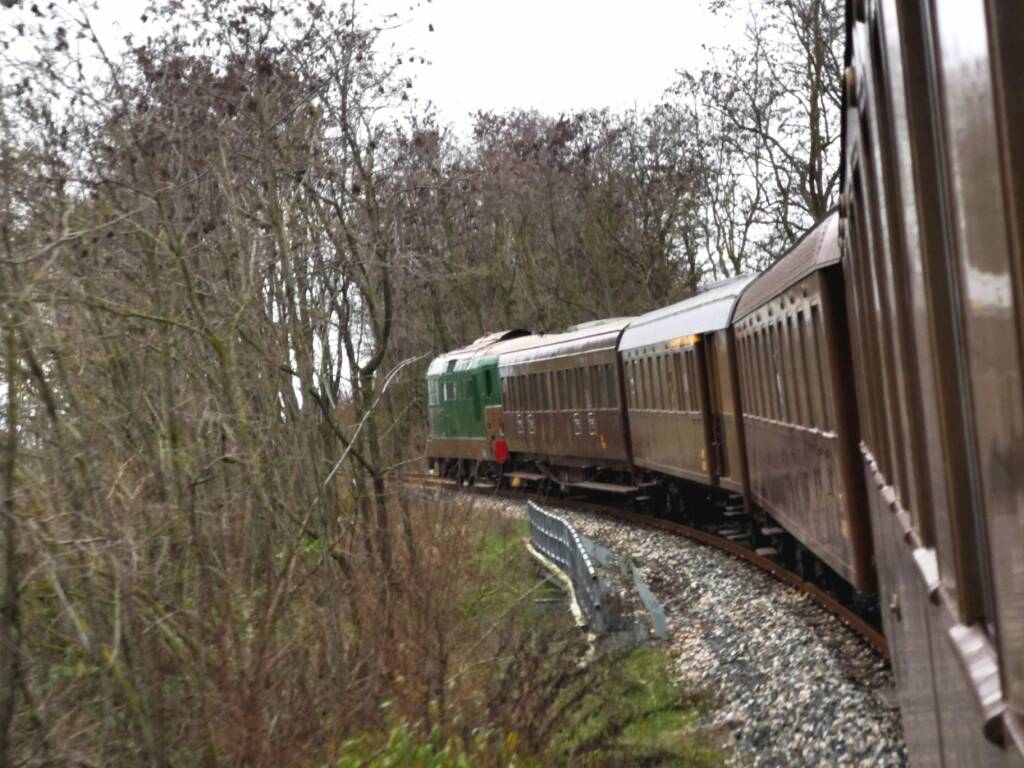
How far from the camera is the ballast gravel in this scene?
8.48 meters

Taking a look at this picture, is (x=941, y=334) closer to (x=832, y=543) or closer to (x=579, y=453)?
(x=832, y=543)

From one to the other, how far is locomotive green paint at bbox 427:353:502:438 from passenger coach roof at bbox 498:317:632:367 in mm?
1403

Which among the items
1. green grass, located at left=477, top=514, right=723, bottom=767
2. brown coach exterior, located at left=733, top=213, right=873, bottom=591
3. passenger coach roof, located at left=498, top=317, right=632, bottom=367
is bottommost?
green grass, located at left=477, top=514, right=723, bottom=767

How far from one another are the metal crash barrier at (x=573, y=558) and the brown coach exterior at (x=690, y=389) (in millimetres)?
1839

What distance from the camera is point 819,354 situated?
29.6 ft

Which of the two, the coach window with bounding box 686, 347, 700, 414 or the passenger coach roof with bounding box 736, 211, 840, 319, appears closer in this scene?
the passenger coach roof with bounding box 736, 211, 840, 319

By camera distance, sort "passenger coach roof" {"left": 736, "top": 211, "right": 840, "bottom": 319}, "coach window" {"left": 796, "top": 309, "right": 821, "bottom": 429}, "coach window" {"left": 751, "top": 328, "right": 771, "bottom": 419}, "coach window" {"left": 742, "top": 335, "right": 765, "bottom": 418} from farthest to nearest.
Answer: "coach window" {"left": 742, "top": 335, "right": 765, "bottom": 418} → "coach window" {"left": 751, "top": 328, "right": 771, "bottom": 419} → "coach window" {"left": 796, "top": 309, "right": 821, "bottom": 429} → "passenger coach roof" {"left": 736, "top": 211, "right": 840, "bottom": 319}

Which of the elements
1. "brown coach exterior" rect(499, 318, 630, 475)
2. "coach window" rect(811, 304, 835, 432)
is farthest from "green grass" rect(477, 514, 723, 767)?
"brown coach exterior" rect(499, 318, 630, 475)

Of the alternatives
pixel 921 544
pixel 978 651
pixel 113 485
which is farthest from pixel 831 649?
pixel 978 651

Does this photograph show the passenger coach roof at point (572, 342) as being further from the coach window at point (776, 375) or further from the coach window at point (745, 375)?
the coach window at point (776, 375)

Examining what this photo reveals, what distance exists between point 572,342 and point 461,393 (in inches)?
336

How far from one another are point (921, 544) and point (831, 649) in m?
7.61

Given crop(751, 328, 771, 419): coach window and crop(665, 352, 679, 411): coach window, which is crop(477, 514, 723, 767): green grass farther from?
crop(665, 352, 679, 411): coach window

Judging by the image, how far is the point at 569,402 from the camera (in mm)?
26000
